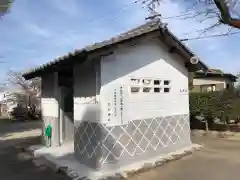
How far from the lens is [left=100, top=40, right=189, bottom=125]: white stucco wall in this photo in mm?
8977

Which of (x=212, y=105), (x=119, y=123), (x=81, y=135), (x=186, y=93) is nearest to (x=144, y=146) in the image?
(x=119, y=123)

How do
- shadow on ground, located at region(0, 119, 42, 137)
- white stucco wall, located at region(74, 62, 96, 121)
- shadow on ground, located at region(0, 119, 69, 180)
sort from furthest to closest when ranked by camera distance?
shadow on ground, located at region(0, 119, 42, 137) < white stucco wall, located at region(74, 62, 96, 121) < shadow on ground, located at region(0, 119, 69, 180)

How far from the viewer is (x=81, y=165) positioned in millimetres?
9297

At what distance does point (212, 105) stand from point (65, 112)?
8014 millimetres

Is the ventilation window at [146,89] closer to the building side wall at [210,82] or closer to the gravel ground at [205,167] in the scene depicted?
the gravel ground at [205,167]

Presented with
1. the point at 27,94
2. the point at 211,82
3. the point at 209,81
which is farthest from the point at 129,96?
the point at 27,94

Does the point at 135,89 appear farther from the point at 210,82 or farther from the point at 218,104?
the point at 210,82

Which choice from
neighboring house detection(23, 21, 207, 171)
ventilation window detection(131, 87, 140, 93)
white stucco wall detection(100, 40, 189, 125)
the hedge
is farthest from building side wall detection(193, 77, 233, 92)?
ventilation window detection(131, 87, 140, 93)

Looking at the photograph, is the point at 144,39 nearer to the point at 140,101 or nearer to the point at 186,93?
the point at 140,101

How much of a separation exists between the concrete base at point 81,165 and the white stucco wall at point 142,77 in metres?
1.47

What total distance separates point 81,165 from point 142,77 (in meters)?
3.61

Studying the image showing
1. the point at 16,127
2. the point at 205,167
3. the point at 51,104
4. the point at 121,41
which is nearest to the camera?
the point at 121,41

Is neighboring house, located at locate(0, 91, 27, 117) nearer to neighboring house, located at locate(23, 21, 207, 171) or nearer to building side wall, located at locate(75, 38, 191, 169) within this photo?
neighboring house, located at locate(23, 21, 207, 171)

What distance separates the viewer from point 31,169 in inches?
391
